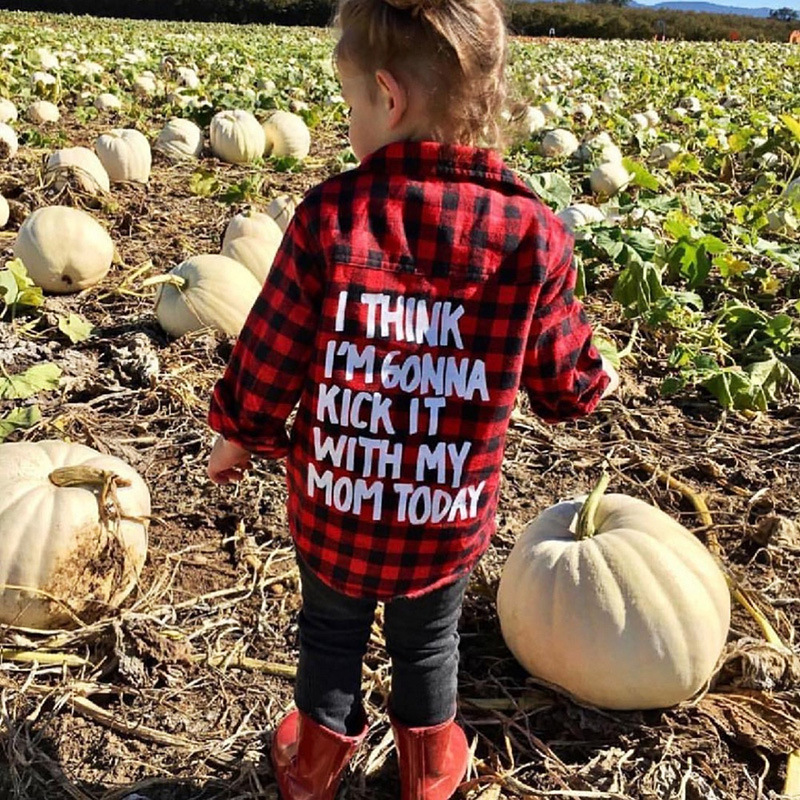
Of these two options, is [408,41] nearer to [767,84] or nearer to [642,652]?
[642,652]

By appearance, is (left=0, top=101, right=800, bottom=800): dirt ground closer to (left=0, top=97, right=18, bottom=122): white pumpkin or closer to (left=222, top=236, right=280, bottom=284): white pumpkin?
(left=222, top=236, right=280, bottom=284): white pumpkin

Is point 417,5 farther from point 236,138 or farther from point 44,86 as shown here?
point 44,86

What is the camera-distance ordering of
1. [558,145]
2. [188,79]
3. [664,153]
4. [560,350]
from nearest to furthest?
[560,350] < [664,153] < [558,145] < [188,79]

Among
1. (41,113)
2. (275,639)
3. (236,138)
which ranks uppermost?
(236,138)

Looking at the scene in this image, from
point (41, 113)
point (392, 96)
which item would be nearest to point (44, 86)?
point (41, 113)

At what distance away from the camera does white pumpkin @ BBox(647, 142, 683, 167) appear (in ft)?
28.0

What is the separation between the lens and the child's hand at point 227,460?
6.52ft

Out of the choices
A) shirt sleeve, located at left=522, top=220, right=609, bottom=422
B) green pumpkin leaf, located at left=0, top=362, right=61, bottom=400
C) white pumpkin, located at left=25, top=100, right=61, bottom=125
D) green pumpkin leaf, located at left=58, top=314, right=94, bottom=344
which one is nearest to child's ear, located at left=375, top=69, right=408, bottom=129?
shirt sleeve, located at left=522, top=220, right=609, bottom=422

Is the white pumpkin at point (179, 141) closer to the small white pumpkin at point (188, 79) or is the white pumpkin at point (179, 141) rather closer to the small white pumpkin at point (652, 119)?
the small white pumpkin at point (188, 79)

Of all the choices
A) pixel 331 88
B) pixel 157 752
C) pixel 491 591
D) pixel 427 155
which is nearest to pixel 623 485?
pixel 491 591

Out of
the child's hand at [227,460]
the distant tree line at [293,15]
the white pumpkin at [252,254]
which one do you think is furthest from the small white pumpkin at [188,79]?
the distant tree line at [293,15]

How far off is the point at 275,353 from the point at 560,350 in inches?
22.0

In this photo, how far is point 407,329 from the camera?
A: 5.48ft

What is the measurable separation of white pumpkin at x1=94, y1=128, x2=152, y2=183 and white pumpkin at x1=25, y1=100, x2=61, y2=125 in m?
2.60
